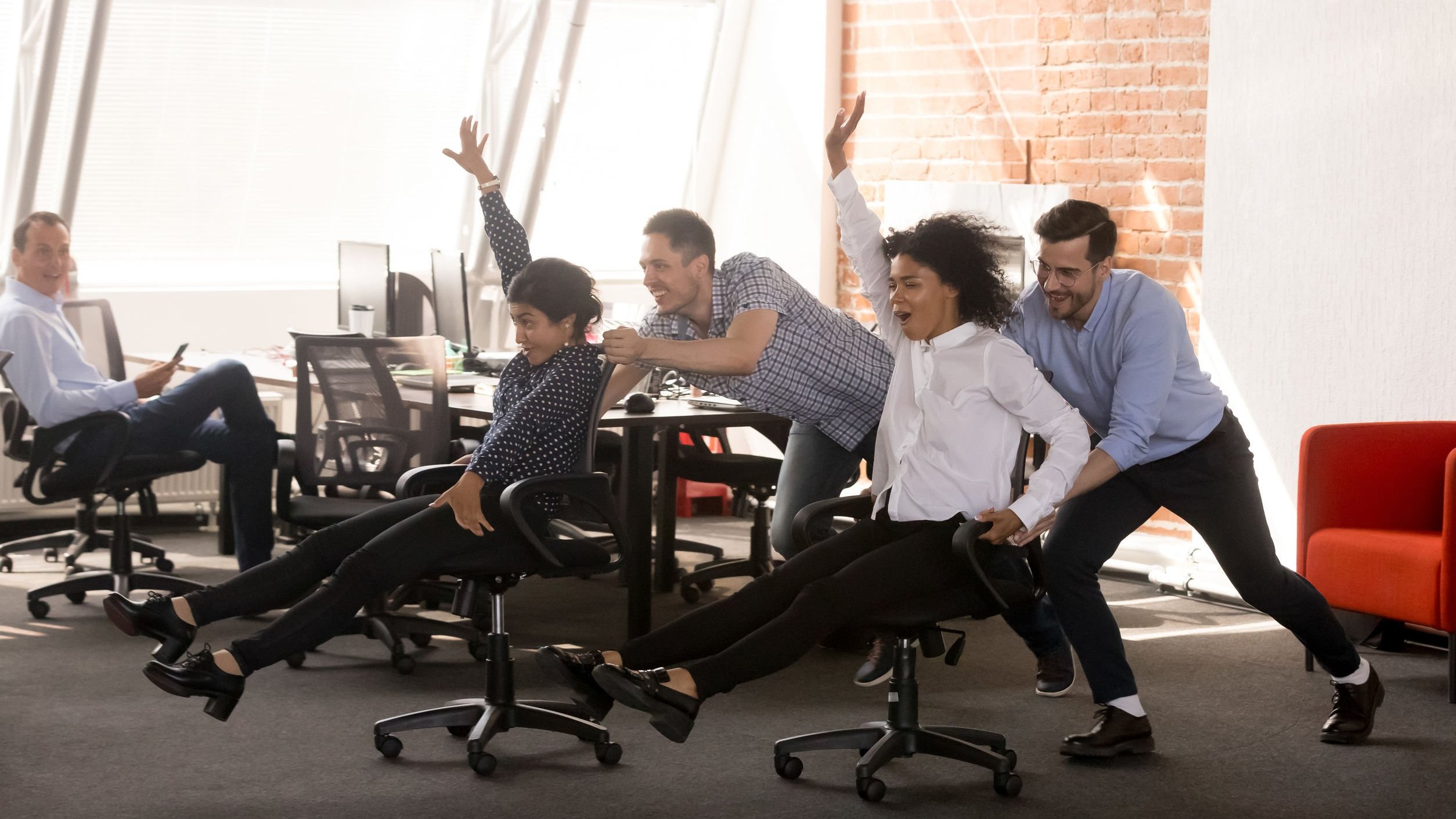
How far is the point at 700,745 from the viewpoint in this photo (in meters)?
3.96

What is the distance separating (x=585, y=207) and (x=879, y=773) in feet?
17.7

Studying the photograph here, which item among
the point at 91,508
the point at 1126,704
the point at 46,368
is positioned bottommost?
the point at 1126,704

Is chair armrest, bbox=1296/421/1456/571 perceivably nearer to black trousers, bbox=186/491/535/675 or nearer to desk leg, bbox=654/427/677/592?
desk leg, bbox=654/427/677/592

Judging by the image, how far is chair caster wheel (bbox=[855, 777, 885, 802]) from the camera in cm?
351

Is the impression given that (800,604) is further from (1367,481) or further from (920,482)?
(1367,481)

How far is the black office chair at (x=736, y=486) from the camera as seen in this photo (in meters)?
5.75

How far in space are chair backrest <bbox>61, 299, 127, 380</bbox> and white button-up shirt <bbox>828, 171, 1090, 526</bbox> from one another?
3768 mm

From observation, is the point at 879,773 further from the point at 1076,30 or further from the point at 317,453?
the point at 1076,30

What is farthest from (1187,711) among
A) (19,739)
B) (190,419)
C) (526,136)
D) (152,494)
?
(526,136)

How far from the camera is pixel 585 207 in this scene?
339 inches

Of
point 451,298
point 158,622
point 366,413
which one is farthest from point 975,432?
point 451,298

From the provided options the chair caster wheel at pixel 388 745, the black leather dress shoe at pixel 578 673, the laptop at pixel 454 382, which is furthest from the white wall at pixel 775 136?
the black leather dress shoe at pixel 578 673

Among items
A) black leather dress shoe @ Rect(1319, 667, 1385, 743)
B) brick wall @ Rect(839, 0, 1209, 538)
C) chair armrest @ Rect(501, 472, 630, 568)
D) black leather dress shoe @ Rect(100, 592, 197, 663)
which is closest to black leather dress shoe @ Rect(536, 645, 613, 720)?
chair armrest @ Rect(501, 472, 630, 568)

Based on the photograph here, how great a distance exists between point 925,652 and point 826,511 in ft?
1.34
